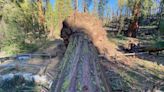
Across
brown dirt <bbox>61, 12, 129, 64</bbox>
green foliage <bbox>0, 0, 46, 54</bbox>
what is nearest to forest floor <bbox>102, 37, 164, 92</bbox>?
brown dirt <bbox>61, 12, 129, 64</bbox>

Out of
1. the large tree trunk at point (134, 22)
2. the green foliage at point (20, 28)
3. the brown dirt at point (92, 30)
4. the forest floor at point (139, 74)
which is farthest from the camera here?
the large tree trunk at point (134, 22)

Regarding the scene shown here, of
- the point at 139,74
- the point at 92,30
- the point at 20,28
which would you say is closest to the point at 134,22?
the point at 20,28

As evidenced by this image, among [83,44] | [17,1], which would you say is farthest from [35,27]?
[83,44]

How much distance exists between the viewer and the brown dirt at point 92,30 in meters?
10.9

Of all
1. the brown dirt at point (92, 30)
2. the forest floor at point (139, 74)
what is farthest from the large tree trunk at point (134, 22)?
the brown dirt at point (92, 30)

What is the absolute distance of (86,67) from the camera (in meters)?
4.44

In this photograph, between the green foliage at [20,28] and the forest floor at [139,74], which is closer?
the forest floor at [139,74]

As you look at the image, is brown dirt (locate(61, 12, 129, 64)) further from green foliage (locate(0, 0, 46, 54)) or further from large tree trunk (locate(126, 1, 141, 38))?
large tree trunk (locate(126, 1, 141, 38))

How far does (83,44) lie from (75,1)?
18.2 m

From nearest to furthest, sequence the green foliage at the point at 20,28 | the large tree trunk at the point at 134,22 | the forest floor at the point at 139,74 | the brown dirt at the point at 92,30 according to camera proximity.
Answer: the forest floor at the point at 139,74
the brown dirt at the point at 92,30
the green foliage at the point at 20,28
the large tree trunk at the point at 134,22

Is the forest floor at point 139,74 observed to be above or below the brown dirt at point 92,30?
below

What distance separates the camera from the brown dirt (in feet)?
35.8

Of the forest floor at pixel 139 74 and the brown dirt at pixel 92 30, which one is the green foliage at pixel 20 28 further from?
the forest floor at pixel 139 74

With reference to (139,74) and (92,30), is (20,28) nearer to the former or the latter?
(92,30)
